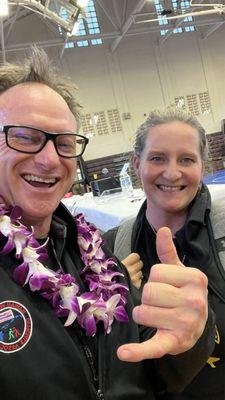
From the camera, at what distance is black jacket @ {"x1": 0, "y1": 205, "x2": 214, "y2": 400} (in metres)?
0.94

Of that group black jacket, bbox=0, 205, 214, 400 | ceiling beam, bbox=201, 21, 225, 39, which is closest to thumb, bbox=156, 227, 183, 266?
black jacket, bbox=0, 205, 214, 400

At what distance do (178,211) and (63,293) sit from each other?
2.79ft

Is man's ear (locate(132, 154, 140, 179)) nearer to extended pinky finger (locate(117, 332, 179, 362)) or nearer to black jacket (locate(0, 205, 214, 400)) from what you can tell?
black jacket (locate(0, 205, 214, 400))

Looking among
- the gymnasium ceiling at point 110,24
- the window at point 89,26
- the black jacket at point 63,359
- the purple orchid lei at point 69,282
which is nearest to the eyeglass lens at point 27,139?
the purple orchid lei at point 69,282

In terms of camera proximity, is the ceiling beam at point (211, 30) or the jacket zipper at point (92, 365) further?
the ceiling beam at point (211, 30)

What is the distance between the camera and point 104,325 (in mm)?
1187

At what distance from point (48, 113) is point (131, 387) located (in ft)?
3.16

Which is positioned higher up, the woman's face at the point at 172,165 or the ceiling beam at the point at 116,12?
the ceiling beam at the point at 116,12

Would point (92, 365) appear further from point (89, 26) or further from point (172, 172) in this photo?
point (89, 26)

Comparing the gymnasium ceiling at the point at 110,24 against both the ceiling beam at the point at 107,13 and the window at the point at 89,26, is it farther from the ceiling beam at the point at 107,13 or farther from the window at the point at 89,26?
the window at the point at 89,26

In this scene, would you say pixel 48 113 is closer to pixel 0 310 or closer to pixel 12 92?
pixel 12 92

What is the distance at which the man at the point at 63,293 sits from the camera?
36.3 inches

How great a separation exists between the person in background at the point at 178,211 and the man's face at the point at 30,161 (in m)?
0.56

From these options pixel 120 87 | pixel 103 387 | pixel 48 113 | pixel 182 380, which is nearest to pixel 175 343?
pixel 103 387
